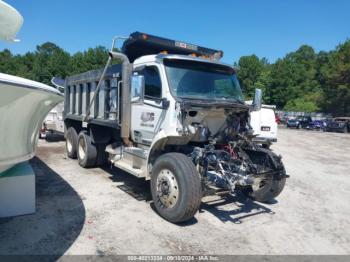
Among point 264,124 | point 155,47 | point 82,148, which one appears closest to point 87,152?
point 82,148

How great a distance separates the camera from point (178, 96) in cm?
525

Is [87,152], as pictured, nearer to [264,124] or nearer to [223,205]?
[223,205]

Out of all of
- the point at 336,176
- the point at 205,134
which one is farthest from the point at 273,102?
the point at 205,134

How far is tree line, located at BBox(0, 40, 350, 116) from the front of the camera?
146 ft

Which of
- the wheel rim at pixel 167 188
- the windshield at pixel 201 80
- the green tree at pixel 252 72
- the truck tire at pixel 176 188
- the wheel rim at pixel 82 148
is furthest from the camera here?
the green tree at pixel 252 72

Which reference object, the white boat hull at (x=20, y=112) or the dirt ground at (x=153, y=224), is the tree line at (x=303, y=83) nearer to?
the dirt ground at (x=153, y=224)

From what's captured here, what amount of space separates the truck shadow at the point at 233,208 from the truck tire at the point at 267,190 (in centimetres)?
18

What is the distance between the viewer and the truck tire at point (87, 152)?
311 inches

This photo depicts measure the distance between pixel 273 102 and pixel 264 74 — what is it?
234 inches

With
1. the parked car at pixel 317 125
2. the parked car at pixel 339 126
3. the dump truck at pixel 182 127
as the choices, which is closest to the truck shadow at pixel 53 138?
the dump truck at pixel 182 127

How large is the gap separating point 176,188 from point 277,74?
59.5 meters

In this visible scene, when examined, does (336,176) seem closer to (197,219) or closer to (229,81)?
(229,81)

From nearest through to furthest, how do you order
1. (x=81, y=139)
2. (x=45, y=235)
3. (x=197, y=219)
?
(x=45, y=235) < (x=197, y=219) < (x=81, y=139)

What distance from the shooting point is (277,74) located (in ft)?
196
